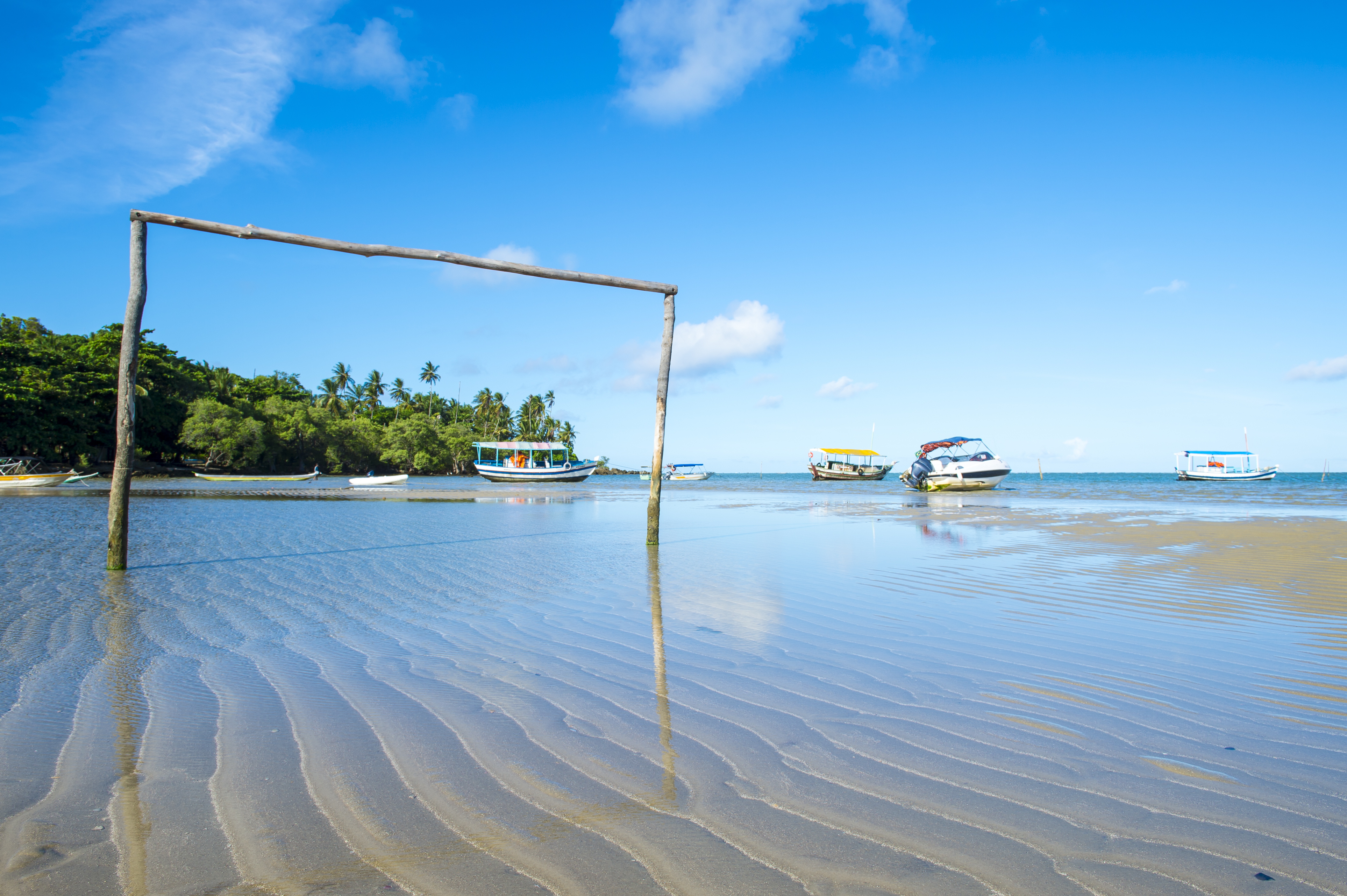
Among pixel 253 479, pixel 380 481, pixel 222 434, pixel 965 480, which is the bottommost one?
pixel 253 479

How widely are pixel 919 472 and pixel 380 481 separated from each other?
108 ft

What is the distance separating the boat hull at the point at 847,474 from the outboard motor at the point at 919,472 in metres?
29.3

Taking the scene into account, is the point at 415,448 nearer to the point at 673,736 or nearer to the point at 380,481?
the point at 380,481

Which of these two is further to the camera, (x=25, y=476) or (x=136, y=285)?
(x=25, y=476)

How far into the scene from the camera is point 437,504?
26.3 meters

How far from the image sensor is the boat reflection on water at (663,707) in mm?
2691

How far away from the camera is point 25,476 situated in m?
30.8

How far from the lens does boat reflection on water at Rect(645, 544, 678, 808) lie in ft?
8.83

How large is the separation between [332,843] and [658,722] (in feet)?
5.33

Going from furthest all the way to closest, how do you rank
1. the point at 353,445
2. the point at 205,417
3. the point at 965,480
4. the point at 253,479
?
the point at 353,445 → the point at 205,417 → the point at 253,479 → the point at 965,480

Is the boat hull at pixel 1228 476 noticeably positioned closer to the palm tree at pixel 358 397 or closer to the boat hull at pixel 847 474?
the boat hull at pixel 847 474

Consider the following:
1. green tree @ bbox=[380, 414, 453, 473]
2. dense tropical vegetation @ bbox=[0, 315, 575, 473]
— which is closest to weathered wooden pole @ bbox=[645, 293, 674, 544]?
dense tropical vegetation @ bbox=[0, 315, 575, 473]

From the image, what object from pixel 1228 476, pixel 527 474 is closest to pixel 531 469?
pixel 527 474

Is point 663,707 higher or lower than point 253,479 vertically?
higher
